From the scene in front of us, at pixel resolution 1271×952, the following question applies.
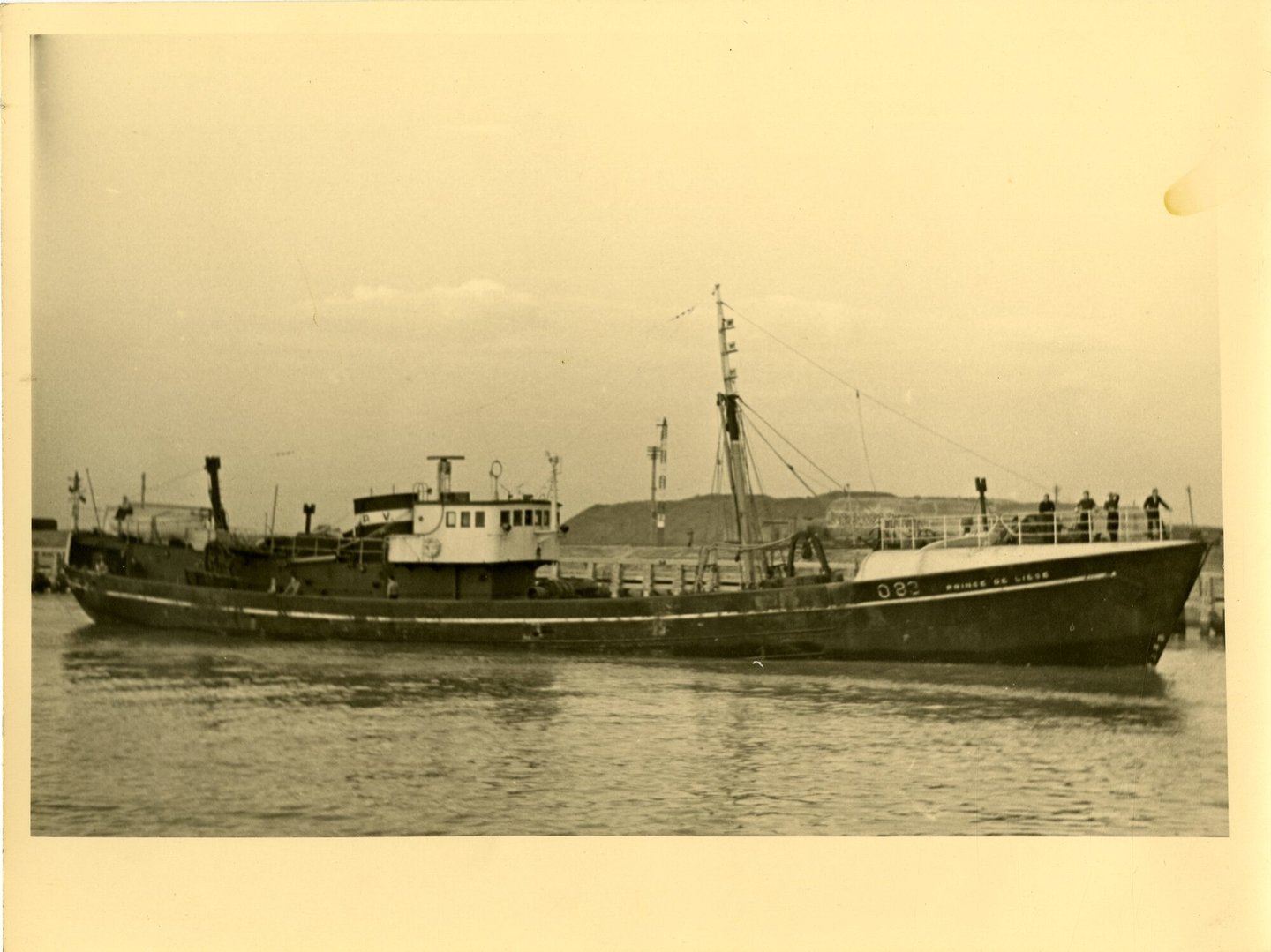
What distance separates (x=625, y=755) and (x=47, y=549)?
219 inches

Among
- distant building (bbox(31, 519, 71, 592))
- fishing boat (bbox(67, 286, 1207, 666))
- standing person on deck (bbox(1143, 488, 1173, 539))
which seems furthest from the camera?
fishing boat (bbox(67, 286, 1207, 666))

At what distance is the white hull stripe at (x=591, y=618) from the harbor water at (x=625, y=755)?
151 centimetres

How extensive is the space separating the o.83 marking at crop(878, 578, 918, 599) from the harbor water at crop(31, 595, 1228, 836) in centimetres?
187

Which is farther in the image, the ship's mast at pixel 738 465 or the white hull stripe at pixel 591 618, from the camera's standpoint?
the white hull stripe at pixel 591 618

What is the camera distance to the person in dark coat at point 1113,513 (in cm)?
1288

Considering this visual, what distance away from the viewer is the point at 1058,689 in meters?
13.5

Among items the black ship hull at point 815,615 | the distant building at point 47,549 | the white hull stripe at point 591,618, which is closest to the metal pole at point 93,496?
the distant building at point 47,549

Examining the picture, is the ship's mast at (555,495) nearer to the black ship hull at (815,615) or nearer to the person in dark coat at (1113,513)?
the black ship hull at (815,615)

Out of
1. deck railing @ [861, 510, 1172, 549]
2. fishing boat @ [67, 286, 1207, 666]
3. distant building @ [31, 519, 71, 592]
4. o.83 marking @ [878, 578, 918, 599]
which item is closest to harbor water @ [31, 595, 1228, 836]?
distant building @ [31, 519, 71, 592]

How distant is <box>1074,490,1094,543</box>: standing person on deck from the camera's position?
42.0 ft

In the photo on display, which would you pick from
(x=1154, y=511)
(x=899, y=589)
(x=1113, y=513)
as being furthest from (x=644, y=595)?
(x=1154, y=511)

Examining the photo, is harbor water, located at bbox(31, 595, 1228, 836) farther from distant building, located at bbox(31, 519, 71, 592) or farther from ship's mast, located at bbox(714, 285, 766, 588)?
ship's mast, located at bbox(714, 285, 766, 588)
